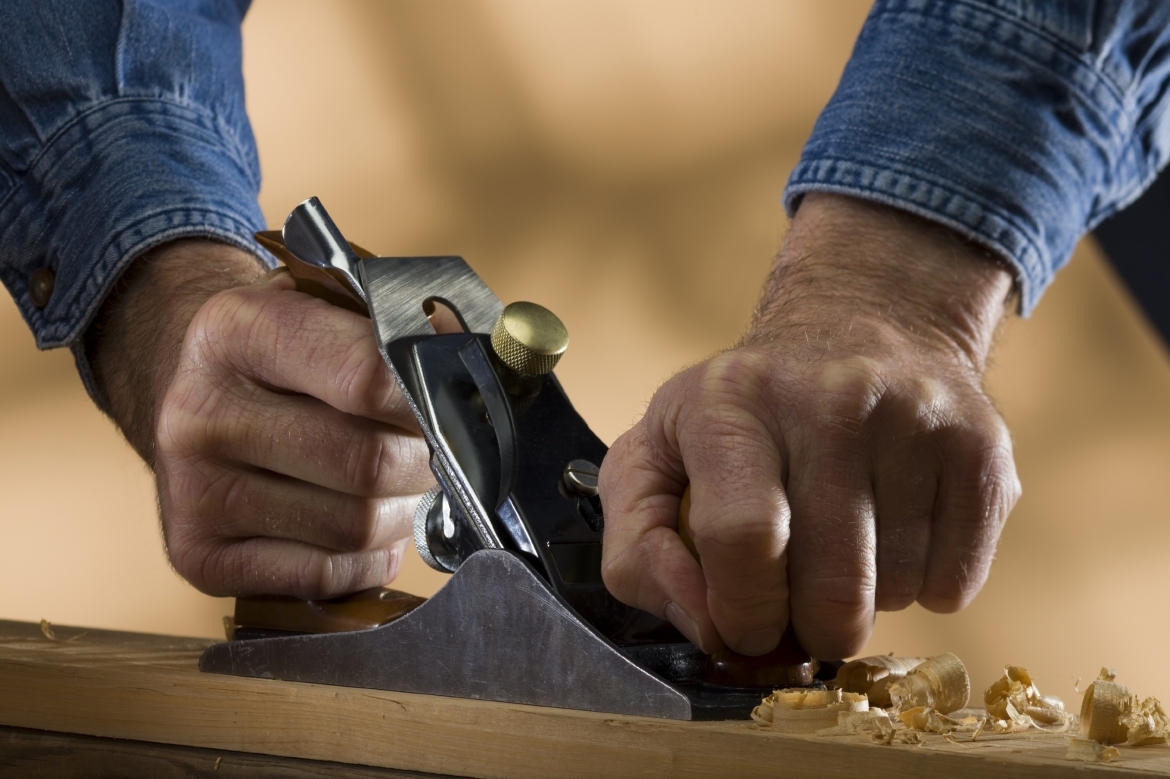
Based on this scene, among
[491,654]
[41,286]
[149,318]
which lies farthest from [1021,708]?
[41,286]

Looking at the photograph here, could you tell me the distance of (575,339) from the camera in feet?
8.30

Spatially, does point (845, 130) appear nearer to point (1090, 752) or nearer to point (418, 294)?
point (418, 294)

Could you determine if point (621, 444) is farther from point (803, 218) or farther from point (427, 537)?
point (803, 218)

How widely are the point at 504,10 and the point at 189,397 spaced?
1.70 metres

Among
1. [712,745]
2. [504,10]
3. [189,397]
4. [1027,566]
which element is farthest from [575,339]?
[712,745]

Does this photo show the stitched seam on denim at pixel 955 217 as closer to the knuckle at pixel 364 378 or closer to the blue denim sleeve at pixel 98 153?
the knuckle at pixel 364 378

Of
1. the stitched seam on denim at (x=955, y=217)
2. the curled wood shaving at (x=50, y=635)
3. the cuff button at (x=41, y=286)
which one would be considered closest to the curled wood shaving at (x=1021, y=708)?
the stitched seam on denim at (x=955, y=217)

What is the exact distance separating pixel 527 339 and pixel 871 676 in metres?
0.37

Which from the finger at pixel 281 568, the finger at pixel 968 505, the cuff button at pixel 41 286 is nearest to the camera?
the finger at pixel 968 505

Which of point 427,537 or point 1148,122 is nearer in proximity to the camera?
point 427,537

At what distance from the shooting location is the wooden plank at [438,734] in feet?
1.92

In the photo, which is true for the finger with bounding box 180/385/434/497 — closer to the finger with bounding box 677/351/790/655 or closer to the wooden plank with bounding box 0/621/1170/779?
the wooden plank with bounding box 0/621/1170/779

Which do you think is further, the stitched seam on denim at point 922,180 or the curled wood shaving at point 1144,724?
the stitched seam on denim at point 922,180

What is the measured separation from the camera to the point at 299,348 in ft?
3.16
